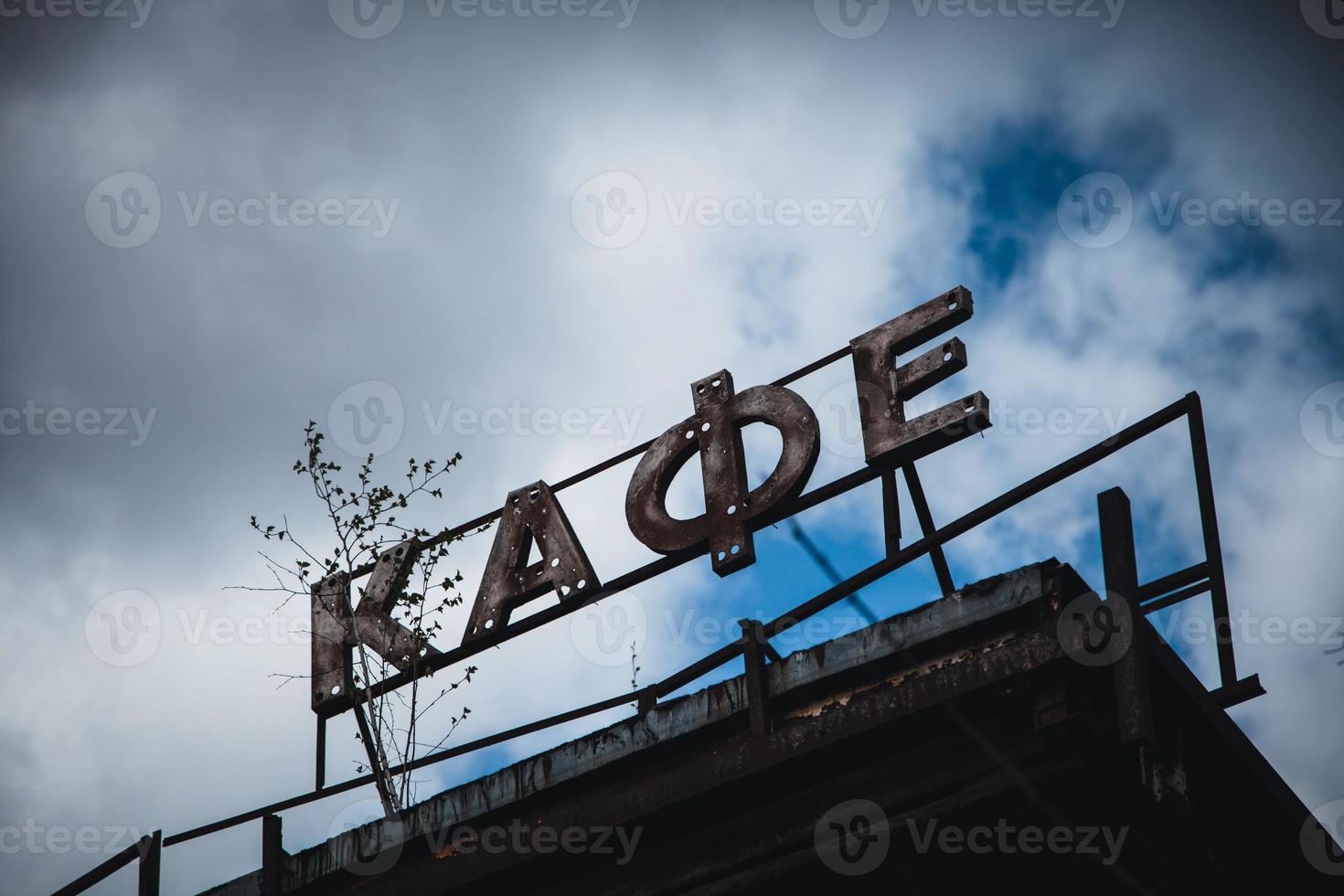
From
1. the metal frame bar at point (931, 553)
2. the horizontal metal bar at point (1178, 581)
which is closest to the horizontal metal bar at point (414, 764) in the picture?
the metal frame bar at point (931, 553)

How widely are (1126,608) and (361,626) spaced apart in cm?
680

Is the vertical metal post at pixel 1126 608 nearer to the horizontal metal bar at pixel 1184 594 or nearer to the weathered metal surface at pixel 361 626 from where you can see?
the horizontal metal bar at pixel 1184 594

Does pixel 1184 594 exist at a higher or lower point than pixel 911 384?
lower

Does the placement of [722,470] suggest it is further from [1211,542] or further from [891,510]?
[1211,542]

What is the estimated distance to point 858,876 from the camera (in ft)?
21.4

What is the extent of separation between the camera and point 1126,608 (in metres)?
6.04

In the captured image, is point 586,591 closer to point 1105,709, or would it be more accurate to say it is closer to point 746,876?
point 746,876

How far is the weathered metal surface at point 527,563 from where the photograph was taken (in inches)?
418

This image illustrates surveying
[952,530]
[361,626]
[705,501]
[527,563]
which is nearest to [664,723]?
[952,530]

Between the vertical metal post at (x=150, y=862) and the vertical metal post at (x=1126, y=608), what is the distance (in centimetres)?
534

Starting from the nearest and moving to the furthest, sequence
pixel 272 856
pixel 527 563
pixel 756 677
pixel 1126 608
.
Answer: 1. pixel 1126 608
2. pixel 756 677
3. pixel 272 856
4. pixel 527 563

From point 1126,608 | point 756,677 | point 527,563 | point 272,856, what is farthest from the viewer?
point 527,563

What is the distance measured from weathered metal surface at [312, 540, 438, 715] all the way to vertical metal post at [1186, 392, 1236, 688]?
18.4ft

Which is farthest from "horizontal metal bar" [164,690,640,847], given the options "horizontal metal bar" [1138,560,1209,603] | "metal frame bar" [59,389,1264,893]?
"horizontal metal bar" [1138,560,1209,603]
